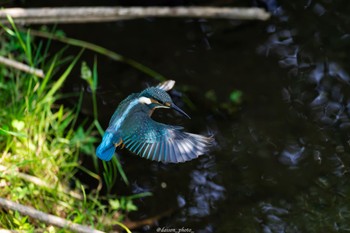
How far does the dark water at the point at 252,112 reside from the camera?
3.65 meters

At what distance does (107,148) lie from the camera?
96.9 inches

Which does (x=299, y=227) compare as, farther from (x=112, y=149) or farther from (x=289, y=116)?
(x=112, y=149)

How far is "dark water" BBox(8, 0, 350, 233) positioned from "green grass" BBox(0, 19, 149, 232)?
0.69 ft

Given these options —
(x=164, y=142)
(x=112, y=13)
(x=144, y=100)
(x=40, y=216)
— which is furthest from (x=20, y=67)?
(x=164, y=142)

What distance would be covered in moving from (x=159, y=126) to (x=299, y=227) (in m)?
1.39

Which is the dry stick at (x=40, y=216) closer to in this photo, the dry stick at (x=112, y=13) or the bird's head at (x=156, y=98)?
the bird's head at (x=156, y=98)

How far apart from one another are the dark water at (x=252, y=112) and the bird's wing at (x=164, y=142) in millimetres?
1248

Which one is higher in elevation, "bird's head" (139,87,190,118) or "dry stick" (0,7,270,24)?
"bird's head" (139,87,190,118)

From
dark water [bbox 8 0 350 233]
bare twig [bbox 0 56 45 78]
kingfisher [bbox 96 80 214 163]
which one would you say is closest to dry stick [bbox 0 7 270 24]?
dark water [bbox 8 0 350 233]

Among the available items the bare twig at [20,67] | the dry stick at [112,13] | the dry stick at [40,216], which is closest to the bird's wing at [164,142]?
the dry stick at [40,216]

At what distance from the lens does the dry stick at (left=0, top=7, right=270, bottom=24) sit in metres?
4.16

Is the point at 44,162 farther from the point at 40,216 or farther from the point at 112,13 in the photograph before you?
the point at 112,13

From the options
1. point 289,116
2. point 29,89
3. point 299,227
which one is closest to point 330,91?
point 289,116

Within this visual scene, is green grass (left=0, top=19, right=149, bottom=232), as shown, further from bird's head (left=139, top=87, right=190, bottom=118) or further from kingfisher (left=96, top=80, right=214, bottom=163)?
bird's head (left=139, top=87, right=190, bottom=118)
